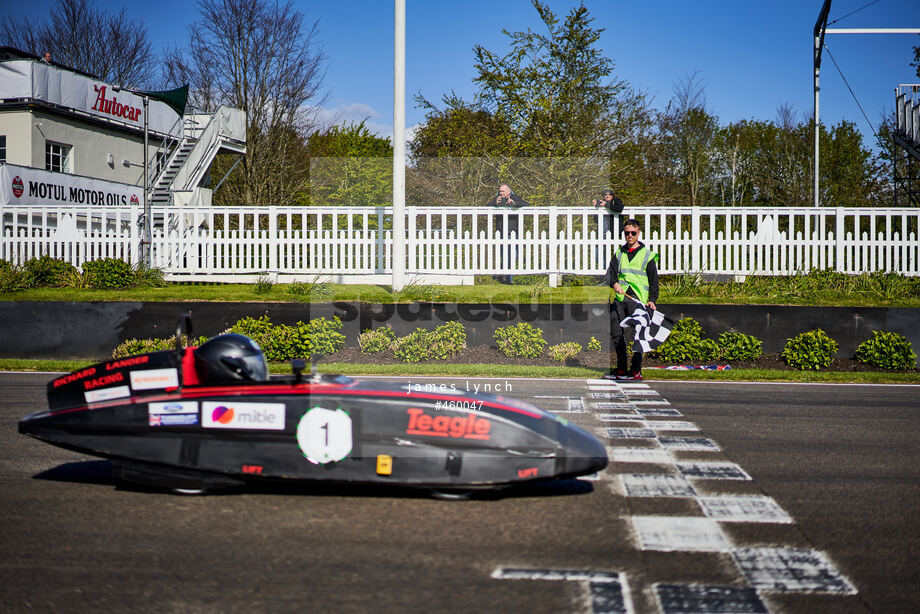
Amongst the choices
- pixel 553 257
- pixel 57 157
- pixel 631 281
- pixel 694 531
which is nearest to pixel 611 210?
pixel 553 257

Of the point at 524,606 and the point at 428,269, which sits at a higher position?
the point at 428,269

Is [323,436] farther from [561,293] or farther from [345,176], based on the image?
[345,176]

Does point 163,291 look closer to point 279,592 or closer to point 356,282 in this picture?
point 356,282

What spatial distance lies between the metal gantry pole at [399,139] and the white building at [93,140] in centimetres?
1201

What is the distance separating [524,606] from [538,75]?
24.2 metres

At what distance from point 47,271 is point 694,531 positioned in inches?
606

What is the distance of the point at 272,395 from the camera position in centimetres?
496

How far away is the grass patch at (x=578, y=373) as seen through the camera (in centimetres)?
1145

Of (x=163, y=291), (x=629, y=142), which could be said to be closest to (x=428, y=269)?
(x=163, y=291)

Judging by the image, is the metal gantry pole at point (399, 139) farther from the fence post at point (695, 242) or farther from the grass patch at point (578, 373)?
the fence post at point (695, 242)

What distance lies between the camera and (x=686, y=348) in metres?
12.7

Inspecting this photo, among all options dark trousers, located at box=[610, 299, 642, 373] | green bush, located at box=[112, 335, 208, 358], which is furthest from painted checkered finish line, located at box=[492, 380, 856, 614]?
green bush, located at box=[112, 335, 208, 358]

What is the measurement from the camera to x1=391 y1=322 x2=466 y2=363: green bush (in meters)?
12.7

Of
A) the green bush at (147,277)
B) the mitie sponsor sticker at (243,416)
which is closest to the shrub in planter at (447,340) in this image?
the green bush at (147,277)
